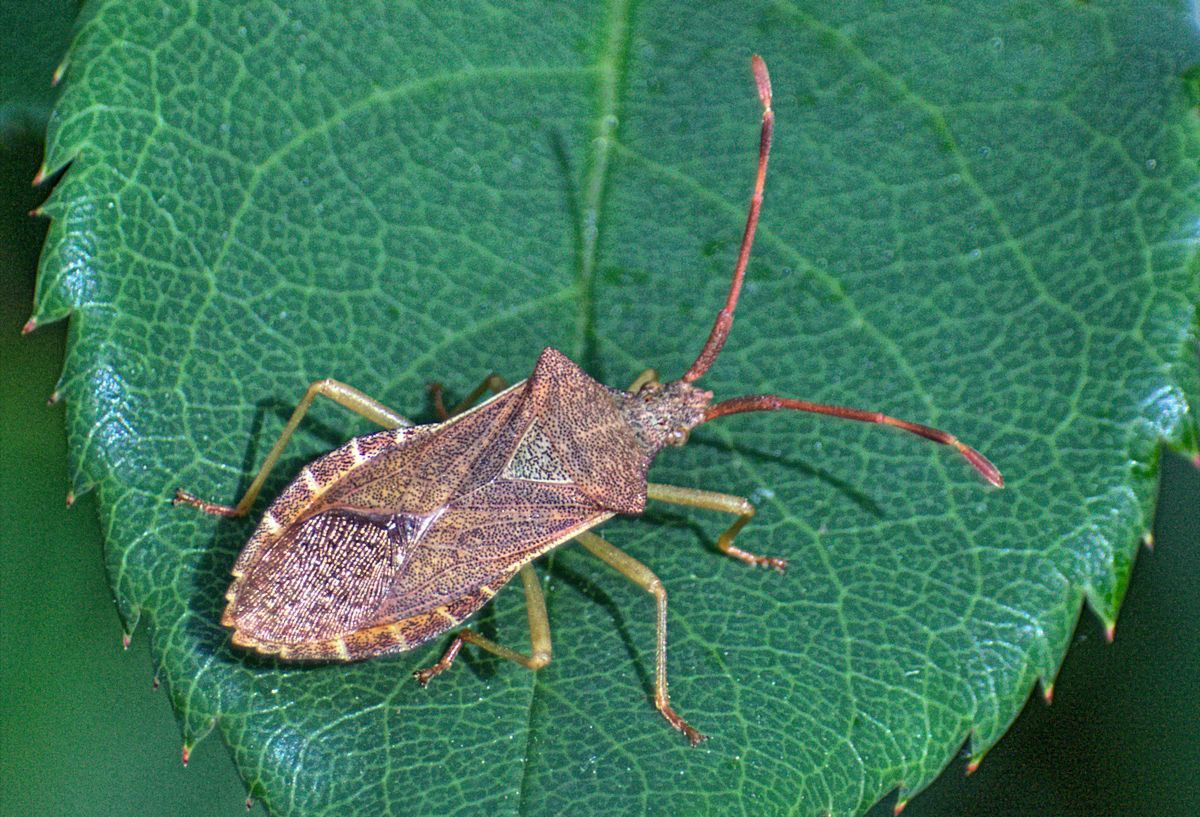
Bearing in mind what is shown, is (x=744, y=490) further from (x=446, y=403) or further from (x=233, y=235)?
(x=233, y=235)

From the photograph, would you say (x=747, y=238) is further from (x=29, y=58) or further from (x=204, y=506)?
(x=29, y=58)

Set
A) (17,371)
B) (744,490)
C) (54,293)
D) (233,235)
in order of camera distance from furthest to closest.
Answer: (17,371), (744,490), (233,235), (54,293)

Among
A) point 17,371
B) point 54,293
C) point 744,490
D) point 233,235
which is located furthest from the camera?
point 17,371

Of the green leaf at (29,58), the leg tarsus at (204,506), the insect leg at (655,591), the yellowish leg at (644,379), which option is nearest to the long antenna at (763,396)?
the yellowish leg at (644,379)

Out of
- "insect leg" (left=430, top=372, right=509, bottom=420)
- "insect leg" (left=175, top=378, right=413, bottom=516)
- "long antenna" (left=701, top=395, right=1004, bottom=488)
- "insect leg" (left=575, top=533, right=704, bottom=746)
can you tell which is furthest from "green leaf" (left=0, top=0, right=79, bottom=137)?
"long antenna" (left=701, top=395, right=1004, bottom=488)

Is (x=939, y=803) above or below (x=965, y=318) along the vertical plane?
below

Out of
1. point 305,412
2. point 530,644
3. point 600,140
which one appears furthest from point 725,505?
point 305,412

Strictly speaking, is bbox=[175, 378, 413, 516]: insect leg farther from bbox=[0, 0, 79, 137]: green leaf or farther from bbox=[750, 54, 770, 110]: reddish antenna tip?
bbox=[750, 54, 770, 110]: reddish antenna tip

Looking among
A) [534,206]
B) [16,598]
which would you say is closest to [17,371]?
[16,598]
